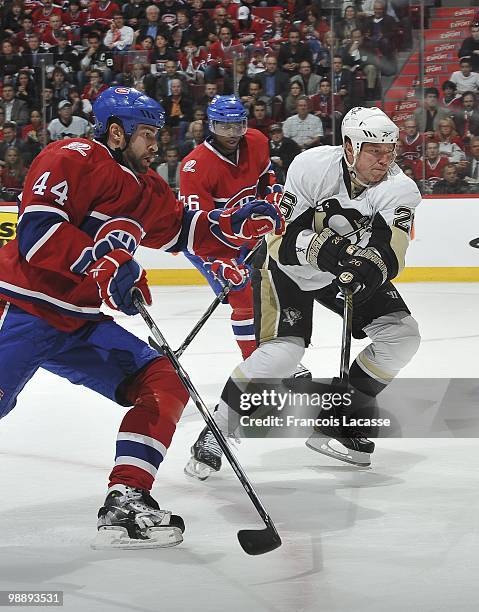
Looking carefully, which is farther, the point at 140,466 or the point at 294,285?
the point at 294,285

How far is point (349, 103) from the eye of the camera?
27.8ft

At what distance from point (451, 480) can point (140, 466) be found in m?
1.11

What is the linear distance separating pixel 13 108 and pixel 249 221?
634cm

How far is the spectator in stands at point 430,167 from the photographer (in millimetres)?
8031

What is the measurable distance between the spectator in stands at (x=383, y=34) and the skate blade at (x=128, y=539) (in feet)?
21.0

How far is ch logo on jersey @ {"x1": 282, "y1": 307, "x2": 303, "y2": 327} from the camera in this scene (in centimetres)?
342

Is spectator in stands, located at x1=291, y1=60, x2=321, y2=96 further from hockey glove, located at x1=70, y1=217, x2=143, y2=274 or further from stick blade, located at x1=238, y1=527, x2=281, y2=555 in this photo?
stick blade, located at x1=238, y1=527, x2=281, y2=555

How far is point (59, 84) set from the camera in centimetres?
893

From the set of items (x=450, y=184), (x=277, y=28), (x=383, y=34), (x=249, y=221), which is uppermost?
(x=249, y=221)

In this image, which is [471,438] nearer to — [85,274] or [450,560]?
[450,560]

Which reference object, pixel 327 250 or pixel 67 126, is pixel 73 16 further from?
pixel 327 250

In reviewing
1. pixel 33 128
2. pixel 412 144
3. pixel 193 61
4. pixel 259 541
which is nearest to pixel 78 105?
pixel 33 128

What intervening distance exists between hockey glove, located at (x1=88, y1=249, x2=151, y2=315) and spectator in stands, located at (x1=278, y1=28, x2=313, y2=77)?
21.1 feet

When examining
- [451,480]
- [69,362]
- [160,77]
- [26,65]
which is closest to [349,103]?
[160,77]
